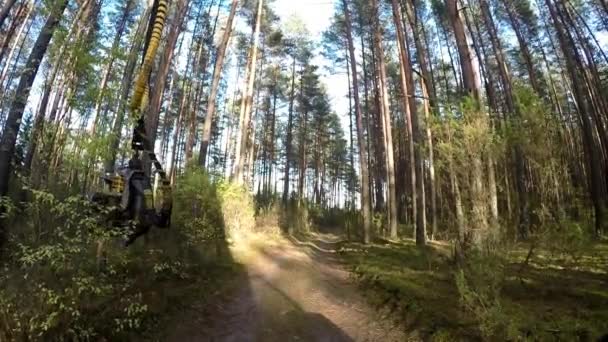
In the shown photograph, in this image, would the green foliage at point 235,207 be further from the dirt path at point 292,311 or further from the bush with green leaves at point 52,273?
the bush with green leaves at point 52,273

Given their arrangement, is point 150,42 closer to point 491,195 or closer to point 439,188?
point 491,195

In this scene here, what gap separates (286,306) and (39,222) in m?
4.01

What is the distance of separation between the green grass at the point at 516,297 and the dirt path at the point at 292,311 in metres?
0.44

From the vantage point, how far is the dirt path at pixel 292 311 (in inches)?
202

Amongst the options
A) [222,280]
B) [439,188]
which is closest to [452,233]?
[439,188]

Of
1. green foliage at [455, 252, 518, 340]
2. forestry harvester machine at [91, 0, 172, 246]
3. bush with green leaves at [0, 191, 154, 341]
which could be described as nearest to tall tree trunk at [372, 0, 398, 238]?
green foliage at [455, 252, 518, 340]

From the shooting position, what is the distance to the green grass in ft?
13.3

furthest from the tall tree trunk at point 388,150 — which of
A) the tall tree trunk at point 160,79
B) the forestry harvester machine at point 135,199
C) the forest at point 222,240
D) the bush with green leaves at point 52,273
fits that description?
the bush with green leaves at point 52,273

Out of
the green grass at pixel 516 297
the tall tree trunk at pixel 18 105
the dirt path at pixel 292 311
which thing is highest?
the tall tree trunk at pixel 18 105

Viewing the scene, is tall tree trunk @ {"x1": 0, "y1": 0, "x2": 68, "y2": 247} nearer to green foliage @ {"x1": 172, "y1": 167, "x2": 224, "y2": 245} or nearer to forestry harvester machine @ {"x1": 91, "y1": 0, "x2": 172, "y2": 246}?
forestry harvester machine @ {"x1": 91, "y1": 0, "x2": 172, "y2": 246}

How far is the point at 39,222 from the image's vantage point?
12.5 ft

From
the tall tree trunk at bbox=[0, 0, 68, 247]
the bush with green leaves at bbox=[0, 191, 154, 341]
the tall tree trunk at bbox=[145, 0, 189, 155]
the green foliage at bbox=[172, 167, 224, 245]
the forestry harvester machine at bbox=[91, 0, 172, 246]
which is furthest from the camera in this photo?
the tall tree trunk at bbox=[145, 0, 189, 155]

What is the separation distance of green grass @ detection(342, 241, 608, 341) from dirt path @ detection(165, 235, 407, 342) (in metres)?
0.44

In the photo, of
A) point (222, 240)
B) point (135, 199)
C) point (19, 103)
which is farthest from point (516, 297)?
point (19, 103)
